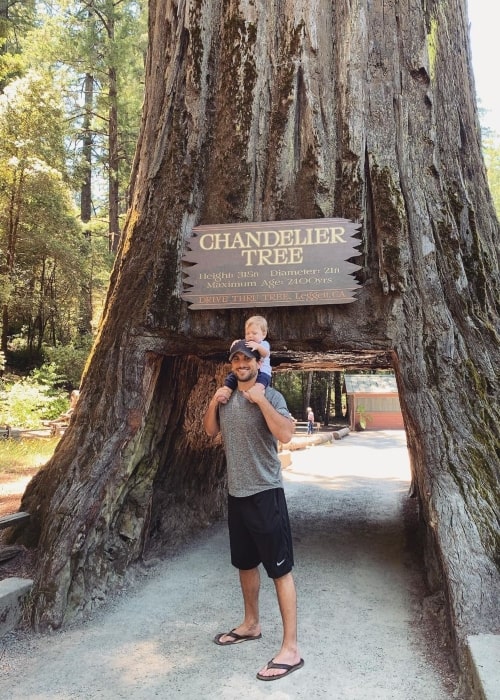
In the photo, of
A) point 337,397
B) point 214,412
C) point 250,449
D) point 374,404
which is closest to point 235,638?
point 250,449

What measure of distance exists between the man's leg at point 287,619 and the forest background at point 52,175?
1119 cm

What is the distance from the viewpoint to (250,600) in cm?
337

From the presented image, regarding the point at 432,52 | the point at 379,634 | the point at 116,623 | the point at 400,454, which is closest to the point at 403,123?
the point at 432,52

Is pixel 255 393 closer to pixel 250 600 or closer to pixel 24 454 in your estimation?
pixel 250 600

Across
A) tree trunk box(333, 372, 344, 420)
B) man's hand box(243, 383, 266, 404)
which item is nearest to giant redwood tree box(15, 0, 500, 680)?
man's hand box(243, 383, 266, 404)

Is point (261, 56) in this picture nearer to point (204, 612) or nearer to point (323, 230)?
point (323, 230)

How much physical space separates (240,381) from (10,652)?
2.21 m

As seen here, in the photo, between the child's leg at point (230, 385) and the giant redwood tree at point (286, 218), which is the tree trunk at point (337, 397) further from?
the child's leg at point (230, 385)

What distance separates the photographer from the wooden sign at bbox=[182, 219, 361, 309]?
4.50 meters

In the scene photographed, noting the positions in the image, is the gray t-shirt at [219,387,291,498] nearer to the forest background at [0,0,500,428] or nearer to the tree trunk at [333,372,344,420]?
the forest background at [0,0,500,428]

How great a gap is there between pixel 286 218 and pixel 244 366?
1.99 meters

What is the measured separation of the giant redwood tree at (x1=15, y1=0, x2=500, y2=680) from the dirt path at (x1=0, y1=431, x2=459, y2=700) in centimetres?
39

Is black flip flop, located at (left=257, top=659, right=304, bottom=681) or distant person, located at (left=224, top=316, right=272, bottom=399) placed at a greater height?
distant person, located at (left=224, top=316, right=272, bottom=399)

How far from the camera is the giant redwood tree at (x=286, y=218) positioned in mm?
4234
